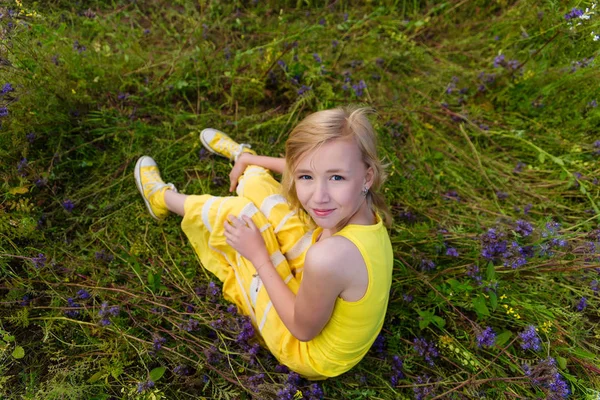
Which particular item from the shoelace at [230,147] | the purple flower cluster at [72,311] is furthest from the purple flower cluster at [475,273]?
the purple flower cluster at [72,311]

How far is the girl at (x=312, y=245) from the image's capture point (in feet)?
5.06

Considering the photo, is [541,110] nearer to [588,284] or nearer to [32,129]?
[588,284]

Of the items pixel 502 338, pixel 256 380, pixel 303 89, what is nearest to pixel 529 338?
pixel 502 338

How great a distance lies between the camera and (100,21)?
3.21m

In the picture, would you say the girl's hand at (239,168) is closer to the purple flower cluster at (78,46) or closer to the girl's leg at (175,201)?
the girl's leg at (175,201)

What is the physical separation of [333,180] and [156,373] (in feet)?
4.49

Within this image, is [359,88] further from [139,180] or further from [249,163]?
[139,180]

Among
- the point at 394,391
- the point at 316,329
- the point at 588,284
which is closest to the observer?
the point at 316,329

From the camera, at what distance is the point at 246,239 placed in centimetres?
204

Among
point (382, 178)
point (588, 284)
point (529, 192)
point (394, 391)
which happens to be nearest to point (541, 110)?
point (529, 192)

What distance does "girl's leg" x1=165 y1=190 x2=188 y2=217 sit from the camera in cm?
245

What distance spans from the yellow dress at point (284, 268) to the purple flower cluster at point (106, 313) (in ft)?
1.93

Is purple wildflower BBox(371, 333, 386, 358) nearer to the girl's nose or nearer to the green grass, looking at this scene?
the green grass

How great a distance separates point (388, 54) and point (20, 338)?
3.55 m
